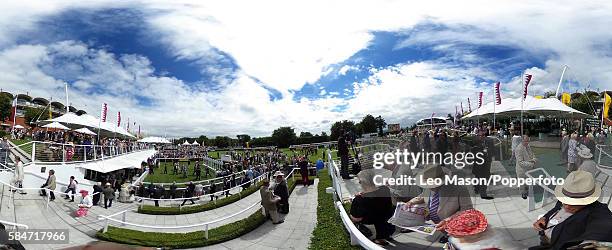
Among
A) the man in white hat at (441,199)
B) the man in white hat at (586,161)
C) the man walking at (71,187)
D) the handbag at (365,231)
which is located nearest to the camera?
the man in white hat at (441,199)

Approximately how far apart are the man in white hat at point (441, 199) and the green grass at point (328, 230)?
1.42m

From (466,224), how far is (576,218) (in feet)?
3.47

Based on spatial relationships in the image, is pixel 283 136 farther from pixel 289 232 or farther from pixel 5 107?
pixel 5 107

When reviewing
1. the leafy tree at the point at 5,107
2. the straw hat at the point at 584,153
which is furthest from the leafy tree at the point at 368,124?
the leafy tree at the point at 5,107

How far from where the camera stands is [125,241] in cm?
493

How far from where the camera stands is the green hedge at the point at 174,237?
5059 mm

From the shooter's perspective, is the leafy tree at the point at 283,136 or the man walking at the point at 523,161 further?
the leafy tree at the point at 283,136

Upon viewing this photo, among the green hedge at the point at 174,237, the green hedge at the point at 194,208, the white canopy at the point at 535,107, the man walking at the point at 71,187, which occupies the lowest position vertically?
the green hedge at the point at 174,237

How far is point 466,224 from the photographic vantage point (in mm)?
3477

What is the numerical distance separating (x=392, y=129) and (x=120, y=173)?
15.9 metres

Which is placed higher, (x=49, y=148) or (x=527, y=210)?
(x=49, y=148)

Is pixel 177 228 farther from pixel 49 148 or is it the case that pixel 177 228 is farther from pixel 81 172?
pixel 49 148

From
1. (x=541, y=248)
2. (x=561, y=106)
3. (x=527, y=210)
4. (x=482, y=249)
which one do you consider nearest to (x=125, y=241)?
(x=482, y=249)

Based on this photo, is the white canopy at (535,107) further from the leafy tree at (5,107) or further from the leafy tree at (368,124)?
the leafy tree at (5,107)
